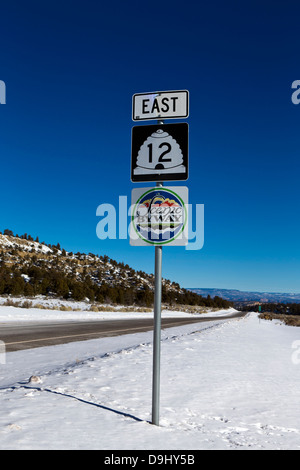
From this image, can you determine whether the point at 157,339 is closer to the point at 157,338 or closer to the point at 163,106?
the point at 157,338

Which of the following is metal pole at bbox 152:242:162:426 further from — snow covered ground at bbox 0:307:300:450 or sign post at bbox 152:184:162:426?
snow covered ground at bbox 0:307:300:450

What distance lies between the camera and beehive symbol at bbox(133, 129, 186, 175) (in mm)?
4191

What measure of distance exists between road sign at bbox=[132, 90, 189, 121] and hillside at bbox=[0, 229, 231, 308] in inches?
1665

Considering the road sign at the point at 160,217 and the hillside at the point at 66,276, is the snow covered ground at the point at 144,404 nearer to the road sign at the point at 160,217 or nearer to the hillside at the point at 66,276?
the road sign at the point at 160,217

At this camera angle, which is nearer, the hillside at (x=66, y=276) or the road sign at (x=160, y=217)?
the road sign at (x=160, y=217)

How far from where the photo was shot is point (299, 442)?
13.5ft

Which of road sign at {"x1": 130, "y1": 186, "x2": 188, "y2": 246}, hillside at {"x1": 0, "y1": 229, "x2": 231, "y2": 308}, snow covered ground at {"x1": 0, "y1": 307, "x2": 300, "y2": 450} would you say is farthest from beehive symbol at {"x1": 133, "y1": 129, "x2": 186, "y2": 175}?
hillside at {"x1": 0, "y1": 229, "x2": 231, "y2": 308}

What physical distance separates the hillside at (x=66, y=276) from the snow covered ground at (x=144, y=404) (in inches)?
1522

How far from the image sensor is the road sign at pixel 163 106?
431cm

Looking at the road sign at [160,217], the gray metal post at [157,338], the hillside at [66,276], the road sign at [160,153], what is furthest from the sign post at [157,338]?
the hillside at [66,276]

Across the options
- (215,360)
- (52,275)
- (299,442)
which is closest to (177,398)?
(299,442)

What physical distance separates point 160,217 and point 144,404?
2.42 m

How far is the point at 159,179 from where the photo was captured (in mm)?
4223
